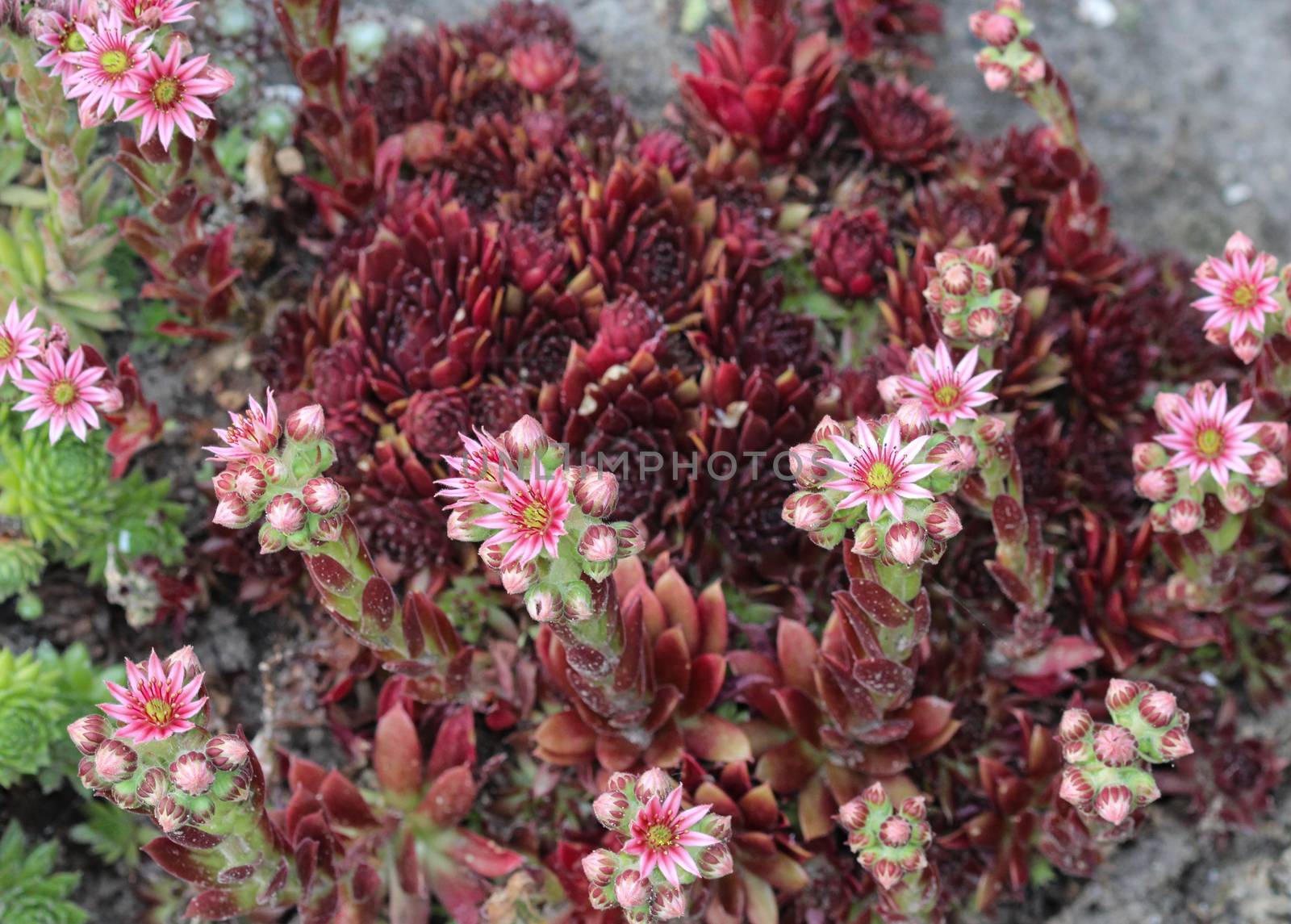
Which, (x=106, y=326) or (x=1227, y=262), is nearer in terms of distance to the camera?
(x=1227, y=262)

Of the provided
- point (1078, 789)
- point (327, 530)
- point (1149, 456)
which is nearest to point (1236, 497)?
point (1149, 456)

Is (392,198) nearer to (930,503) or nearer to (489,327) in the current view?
(489,327)

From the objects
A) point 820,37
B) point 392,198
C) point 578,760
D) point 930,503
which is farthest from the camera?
point 820,37

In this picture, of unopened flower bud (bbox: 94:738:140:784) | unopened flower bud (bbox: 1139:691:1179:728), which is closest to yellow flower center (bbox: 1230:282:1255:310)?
unopened flower bud (bbox: 1139:691:1179:728)

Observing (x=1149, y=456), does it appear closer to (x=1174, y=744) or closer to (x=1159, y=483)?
(x=1159, y=483)

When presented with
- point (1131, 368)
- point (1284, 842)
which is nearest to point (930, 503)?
point (1131, 368)
